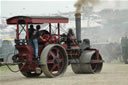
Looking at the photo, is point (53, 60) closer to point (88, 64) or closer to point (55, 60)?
point (55, 60)

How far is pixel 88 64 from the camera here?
1536 cm

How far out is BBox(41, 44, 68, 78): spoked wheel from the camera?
44.9ft

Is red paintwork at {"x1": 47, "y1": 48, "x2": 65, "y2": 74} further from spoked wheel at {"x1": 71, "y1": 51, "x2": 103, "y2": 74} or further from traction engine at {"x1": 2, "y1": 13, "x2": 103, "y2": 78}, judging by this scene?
spoked wheel at {"x1": 71, "y1": 51, "x2": 103, "y2": 74}

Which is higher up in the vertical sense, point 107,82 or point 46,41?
point 46,41

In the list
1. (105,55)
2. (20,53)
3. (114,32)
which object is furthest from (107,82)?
(114,32)

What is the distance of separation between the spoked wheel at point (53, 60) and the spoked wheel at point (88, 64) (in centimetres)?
113

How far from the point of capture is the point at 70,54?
50.5ft

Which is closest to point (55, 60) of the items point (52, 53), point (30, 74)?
point (52, 53)

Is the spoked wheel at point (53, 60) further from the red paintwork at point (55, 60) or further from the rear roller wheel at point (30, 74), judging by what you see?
the rear roller wheel at point (30, 74)

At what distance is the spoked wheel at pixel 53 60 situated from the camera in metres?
13.7

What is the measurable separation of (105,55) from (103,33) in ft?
62.5

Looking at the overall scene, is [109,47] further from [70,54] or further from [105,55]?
[70,54]

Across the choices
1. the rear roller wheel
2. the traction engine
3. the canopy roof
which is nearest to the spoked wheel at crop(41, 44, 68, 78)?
the traction engine

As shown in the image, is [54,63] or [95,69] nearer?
[54,63]
